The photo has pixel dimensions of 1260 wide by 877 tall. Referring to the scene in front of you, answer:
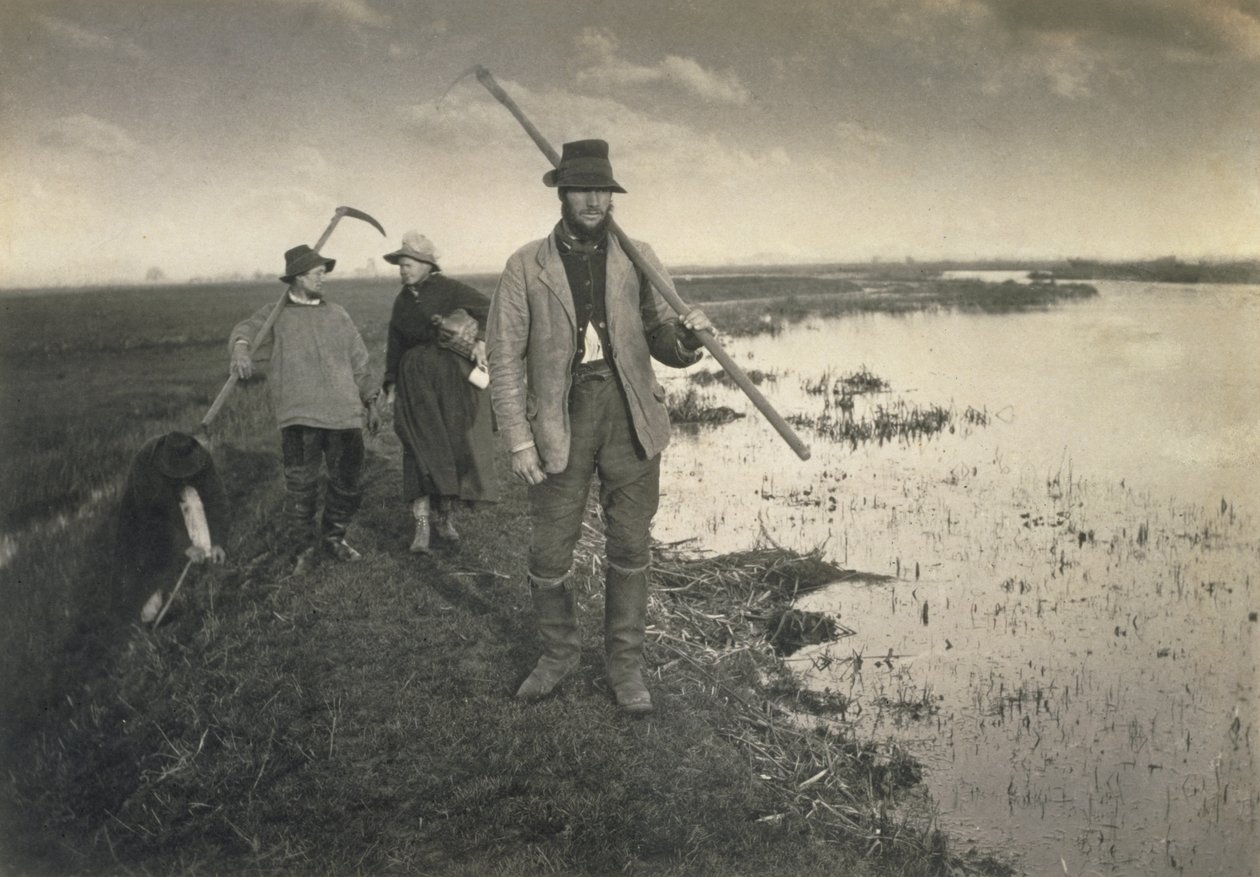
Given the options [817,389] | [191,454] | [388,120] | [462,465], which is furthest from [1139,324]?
[191,454]

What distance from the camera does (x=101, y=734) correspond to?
3.71m

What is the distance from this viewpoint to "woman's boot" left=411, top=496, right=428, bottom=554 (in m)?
5.49

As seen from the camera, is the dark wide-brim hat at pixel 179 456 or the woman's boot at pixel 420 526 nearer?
the dark wide-brim hat at pixel 179 456

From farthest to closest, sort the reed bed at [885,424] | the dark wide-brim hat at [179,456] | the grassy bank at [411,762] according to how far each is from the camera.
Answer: the reed bed at [885,424], the dark wide-brim hat at [179,456], the grassy bank at [411,762]

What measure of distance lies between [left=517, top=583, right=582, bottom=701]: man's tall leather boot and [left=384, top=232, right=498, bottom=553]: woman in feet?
6.49

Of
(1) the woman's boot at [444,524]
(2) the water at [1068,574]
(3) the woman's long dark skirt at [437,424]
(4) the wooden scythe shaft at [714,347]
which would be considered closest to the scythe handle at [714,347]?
(4) the wooden scythe shaft at [714,347]

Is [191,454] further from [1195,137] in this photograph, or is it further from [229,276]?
[1195,137]

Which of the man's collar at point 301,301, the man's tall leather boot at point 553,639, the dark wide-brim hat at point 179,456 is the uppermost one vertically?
the man's collar at point 301,301

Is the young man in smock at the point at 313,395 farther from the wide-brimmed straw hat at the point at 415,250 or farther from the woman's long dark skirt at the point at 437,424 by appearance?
the wide-brimmed straw hat at the point at 415,250

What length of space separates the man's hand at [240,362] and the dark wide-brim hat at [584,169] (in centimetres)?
219

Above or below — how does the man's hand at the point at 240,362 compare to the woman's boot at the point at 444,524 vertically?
above

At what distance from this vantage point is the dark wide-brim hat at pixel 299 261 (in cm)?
484

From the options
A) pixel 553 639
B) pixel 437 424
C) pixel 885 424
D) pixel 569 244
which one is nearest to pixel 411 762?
pixel 553 639

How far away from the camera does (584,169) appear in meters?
3.38
